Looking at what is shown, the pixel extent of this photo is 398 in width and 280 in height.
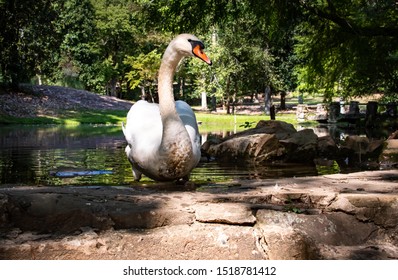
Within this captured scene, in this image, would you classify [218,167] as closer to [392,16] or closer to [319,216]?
[319,216]

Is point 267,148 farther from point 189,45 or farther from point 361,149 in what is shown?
point 189,45

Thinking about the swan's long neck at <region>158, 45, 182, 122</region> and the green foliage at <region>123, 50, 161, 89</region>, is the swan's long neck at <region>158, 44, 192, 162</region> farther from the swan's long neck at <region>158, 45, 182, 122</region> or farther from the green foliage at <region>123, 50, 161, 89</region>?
the green foliage at <region>123, 50, 161, 89</region>

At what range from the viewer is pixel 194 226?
403 centimetres

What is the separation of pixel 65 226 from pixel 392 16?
45.0 feet

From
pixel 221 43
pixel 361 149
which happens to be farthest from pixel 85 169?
pixel 221 43

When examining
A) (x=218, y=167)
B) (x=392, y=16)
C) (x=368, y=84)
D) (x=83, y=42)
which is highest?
(x=83, y=42)

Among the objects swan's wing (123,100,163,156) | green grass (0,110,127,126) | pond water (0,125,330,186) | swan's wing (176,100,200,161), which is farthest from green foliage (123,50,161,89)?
swan's wing (176,100,200,161)

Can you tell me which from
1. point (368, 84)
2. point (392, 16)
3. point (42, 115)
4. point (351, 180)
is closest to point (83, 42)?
point (42, 115)

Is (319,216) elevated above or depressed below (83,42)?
below

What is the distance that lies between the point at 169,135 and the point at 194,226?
178cm

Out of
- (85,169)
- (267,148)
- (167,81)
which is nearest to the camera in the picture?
(167,81)

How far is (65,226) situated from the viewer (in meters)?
4.03

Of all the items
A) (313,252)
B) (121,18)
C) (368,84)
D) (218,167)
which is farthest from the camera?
(121,18)

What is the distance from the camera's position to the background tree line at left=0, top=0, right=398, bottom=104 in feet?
44.0
